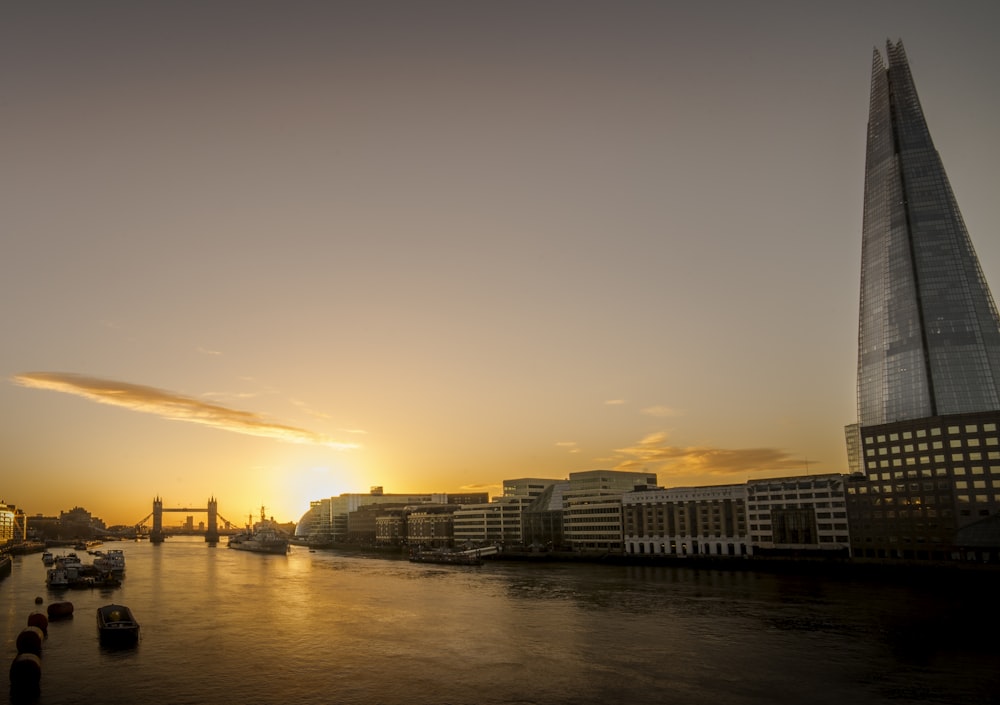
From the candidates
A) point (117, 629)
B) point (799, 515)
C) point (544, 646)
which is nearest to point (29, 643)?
point (117, 629)

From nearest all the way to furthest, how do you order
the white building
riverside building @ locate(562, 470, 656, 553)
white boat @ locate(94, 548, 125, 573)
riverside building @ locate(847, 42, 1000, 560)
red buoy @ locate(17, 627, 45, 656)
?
red buoy @ locate(17, 627, 45, 656) → riverside building @ locate(847, 42, 1000, 560) → white boat @ locate(94, 548, 125, 573) → the white building → riverside building @ locate(562, 470, 656, 553)

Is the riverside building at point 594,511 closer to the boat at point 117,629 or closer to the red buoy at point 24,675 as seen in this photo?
the boat at point 117,629

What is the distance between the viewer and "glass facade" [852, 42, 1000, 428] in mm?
167000

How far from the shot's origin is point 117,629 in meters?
59.4

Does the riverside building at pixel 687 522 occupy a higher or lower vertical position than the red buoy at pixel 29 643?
lower

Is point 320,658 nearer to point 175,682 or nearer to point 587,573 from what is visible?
point 175,682

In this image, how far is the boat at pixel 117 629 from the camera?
193ft

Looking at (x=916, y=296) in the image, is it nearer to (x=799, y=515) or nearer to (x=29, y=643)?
(x=799, y=515)

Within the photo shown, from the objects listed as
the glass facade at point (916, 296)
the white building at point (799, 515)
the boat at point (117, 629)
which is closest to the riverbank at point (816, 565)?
the white building at point (799, 515)

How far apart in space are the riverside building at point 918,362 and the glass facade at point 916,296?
271 millimetres

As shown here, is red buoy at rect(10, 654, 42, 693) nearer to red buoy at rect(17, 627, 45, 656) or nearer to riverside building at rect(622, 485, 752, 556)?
red buoy at rect(17, 627, 45, 656)

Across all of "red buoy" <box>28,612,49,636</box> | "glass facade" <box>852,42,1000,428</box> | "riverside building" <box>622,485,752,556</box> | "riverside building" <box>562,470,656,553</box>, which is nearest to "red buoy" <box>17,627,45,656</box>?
"red buoy" <box>28,612,49,636</box>

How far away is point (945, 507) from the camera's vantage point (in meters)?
113

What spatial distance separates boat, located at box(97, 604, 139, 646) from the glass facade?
164 metres
